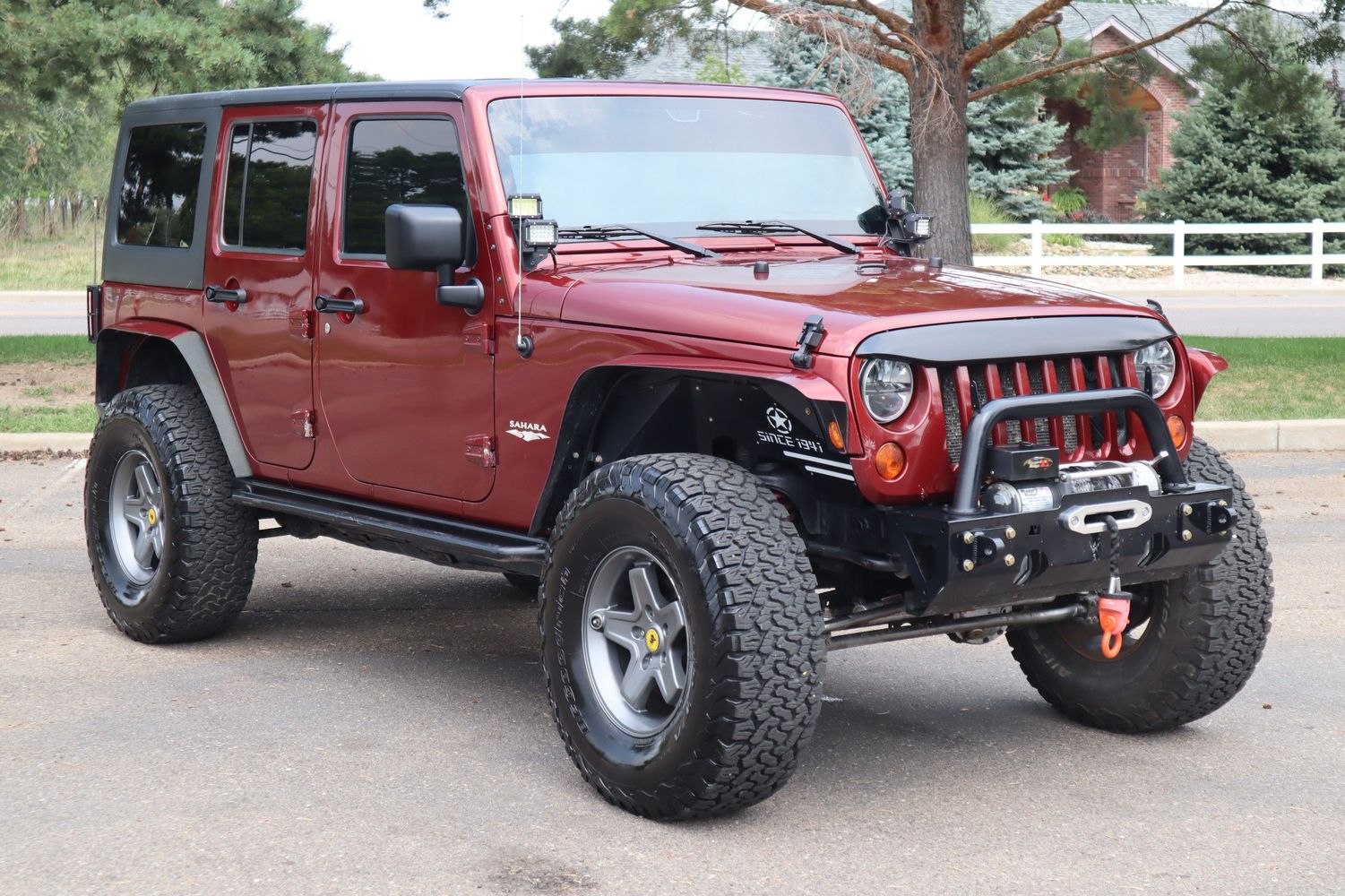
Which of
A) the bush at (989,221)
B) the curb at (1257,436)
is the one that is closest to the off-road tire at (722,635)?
the curb at (1257,436)

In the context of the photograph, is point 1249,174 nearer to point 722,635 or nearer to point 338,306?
point 338,306

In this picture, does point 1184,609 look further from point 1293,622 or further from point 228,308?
point 228,308

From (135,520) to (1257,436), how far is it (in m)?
7.91

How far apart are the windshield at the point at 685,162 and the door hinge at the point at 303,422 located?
1238 mm

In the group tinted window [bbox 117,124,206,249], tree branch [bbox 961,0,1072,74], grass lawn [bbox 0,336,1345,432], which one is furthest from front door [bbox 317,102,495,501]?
tree branch [bbox 961,0,1072,74]

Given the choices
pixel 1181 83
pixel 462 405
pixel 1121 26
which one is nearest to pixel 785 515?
pixel 462 405

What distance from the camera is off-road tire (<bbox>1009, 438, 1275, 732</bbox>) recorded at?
4.86 metres

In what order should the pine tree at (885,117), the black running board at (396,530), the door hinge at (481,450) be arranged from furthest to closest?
the pine tree at (885,117) < the door hinge at (481,450) < the black running board at (396,530)

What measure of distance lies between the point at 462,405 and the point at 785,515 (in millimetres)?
1372

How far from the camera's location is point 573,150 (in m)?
5.34

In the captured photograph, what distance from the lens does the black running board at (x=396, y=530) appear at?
5.02 meters

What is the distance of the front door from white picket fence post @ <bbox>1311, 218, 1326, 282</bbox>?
2594 centimetres

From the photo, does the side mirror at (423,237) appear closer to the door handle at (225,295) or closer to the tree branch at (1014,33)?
the door handle at (225,295)

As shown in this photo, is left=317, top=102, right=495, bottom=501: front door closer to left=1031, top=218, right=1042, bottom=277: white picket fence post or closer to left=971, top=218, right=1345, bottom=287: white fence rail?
left=971, top=218, right=1345, bottom=287: white fence rail
